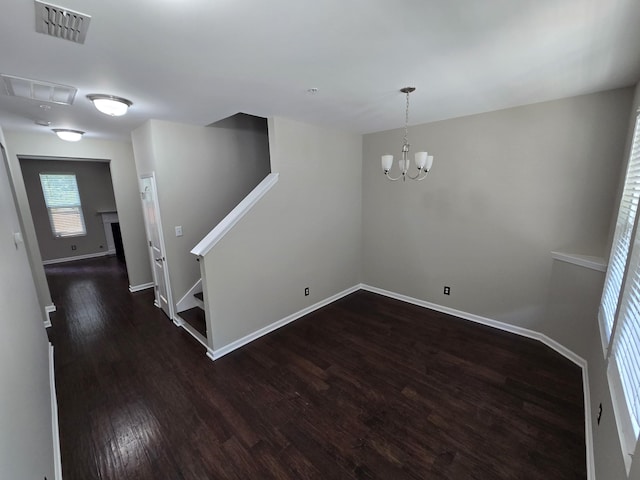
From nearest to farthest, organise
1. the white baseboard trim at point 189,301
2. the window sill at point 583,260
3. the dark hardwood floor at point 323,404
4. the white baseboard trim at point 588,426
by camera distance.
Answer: the white baseboard trim at point 588,426, the dark hardwood floor at point 323,404, the window sill at point 583,260, the white baseboard trim at point 189,301

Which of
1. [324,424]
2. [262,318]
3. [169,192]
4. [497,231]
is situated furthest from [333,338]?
[169,192]

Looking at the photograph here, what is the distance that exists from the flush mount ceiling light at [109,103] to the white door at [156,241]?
102 cm

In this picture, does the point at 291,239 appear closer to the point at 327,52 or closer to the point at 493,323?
the point at 327,52

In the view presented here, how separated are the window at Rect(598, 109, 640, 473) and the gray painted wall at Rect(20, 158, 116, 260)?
9248mm

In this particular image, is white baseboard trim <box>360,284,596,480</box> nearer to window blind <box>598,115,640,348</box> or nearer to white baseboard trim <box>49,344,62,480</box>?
window blind <box>598,115,640,348</box>

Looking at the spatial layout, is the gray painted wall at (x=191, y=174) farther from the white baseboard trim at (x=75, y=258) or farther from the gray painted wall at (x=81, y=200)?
the white baseboard trim at (x=75, y=258)

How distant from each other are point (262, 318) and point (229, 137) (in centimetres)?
257

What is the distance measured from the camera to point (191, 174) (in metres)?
3.46

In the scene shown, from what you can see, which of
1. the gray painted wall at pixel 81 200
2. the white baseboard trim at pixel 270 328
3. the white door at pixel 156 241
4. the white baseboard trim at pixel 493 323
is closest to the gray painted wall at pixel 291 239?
the white baseboard trim at pixel 270 328

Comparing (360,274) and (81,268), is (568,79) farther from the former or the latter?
(81,268)

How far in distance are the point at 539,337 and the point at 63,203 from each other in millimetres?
9700

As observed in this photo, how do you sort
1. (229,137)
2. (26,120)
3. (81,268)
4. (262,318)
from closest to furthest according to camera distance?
(26,120)
(262,318)
(229,137)
(81,268)

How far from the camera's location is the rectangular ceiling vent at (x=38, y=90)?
1.91 meters

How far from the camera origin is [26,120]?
298 cm
